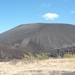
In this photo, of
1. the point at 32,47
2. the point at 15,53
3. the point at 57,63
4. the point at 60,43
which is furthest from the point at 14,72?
the point at 60,43

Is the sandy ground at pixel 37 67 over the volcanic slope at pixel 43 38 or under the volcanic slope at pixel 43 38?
under

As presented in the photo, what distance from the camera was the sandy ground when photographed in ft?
37.1

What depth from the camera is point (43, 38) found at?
62.5ft

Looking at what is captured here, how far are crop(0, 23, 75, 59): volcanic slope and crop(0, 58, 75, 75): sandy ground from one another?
14.3ft

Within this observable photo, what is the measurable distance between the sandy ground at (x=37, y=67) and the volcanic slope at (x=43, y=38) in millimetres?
4362

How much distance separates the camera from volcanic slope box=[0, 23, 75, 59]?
1836 centimetres

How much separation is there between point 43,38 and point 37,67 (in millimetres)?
6739

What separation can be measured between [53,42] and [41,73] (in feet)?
25.4

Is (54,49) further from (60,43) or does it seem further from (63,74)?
(63,74)

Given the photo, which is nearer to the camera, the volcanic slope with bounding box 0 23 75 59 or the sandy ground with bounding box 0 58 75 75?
the sandy ground with bounding box 0 58 75 75

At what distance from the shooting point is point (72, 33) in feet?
69.4

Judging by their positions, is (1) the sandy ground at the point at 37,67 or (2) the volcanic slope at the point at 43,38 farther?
(2) the volcanic slope at the point at 43,38

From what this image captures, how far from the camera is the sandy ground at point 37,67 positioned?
1131 centimetres

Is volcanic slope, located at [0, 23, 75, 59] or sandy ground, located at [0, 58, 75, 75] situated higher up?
volcanic slope, located at [0, 23, 75, 59]
